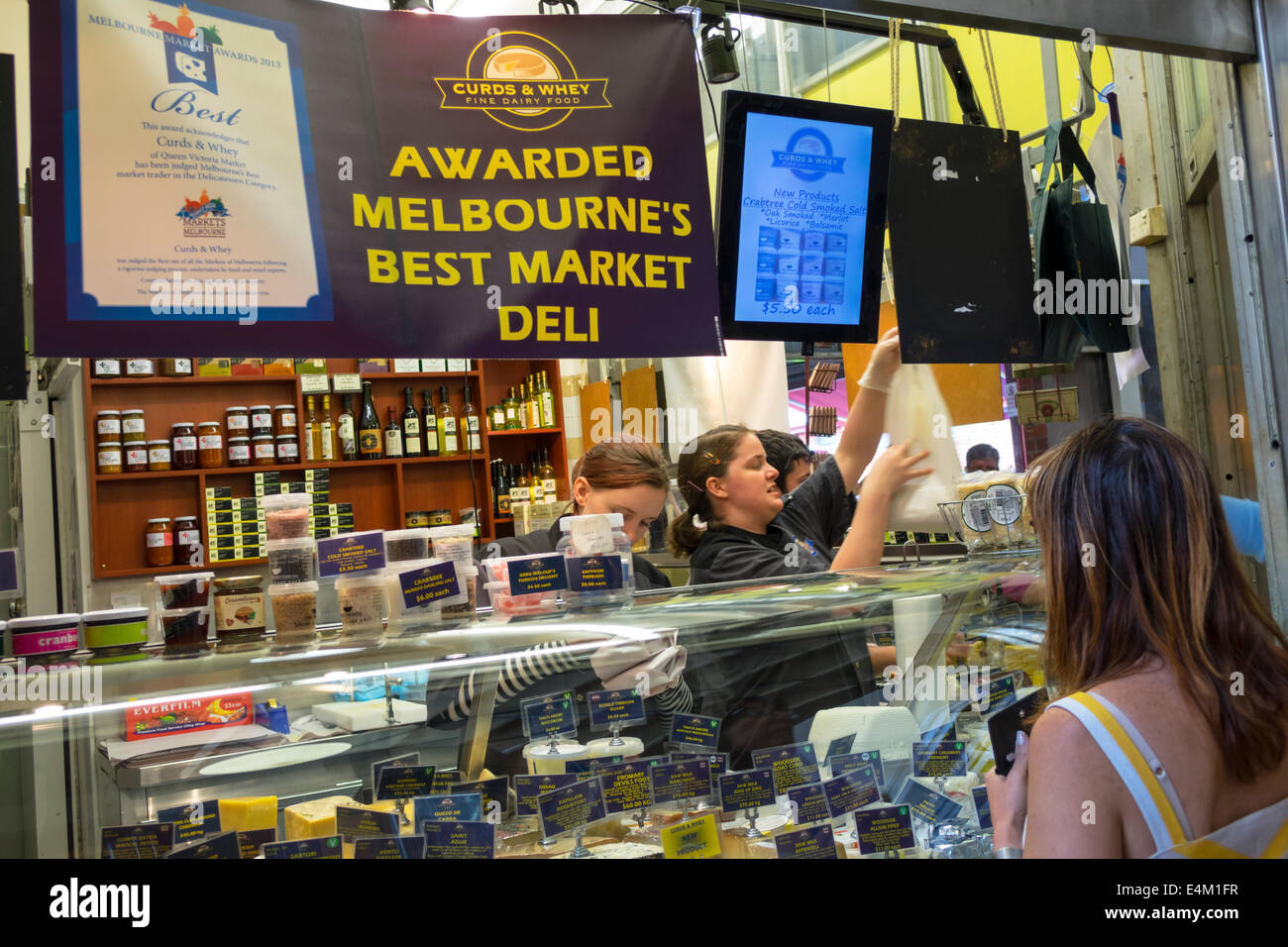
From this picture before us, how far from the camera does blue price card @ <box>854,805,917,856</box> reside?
1.80 meters

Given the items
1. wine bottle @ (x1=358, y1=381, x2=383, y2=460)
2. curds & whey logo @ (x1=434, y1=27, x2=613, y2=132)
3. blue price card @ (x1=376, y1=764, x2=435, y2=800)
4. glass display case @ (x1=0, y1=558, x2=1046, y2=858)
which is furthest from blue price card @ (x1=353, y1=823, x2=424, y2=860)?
wine bottle @ (x1=358, y1=381, x2=383, y2=460)

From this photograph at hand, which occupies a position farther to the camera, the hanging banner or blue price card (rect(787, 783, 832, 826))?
blue price card (rect(787, 783, 832, 826))

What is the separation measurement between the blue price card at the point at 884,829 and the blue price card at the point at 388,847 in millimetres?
776

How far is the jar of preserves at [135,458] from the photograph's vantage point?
530 centimetres

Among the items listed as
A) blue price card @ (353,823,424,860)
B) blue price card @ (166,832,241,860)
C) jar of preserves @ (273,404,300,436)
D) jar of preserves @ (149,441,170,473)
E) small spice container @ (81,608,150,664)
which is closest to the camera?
blue price card @ (166,832,241,860)

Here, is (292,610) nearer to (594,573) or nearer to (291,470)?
(594,573)

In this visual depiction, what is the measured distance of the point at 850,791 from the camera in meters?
1.90

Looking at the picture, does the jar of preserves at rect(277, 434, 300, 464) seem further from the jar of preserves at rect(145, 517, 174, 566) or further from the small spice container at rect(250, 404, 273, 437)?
the jar of preserves at rect(145, 517, 174, 566)

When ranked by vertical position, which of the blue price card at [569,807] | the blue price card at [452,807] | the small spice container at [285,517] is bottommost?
the blue price card at [569,807]

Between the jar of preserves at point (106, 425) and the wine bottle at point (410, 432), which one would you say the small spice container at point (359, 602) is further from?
the wine bottle at point (410, 432)

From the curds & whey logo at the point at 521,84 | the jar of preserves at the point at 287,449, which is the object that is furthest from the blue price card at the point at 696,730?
the jar of preserves at the point at 287,449

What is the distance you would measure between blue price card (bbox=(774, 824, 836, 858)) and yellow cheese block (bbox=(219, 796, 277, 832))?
0.85m
